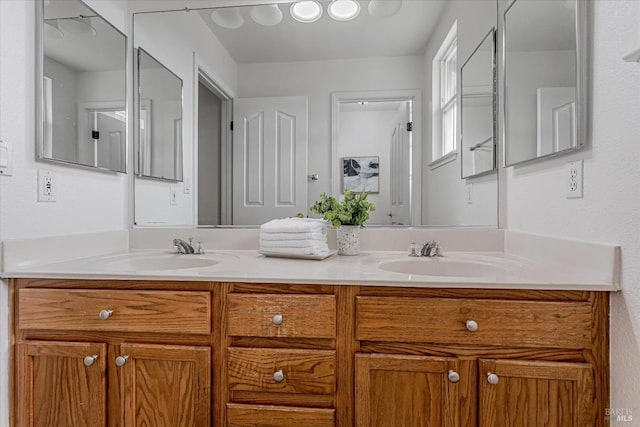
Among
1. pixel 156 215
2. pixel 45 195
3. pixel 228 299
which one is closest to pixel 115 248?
pixel 156 215

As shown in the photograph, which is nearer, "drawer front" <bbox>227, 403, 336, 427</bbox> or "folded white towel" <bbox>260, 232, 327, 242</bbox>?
"drawer front" <bbox>227, 403, 336, 427</bbox>

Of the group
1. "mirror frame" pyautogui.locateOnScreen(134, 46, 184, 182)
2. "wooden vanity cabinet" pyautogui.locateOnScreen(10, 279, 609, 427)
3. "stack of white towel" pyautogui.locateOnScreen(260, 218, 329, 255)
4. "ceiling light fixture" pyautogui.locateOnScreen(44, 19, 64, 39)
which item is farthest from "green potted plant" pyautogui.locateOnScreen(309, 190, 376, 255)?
"ceiling light fixture" pyautogui.locateOnScreen(44, 19, 64, 39)

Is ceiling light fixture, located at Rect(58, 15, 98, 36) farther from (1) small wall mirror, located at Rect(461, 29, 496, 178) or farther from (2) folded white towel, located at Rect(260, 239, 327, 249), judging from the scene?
(1) small wall mirror, located at Rect(461, 29, 496, 178)

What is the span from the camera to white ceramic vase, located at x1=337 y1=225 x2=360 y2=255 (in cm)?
146

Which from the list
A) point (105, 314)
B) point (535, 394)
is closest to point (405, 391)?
point (535, 394)

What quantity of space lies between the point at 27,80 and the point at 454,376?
5.50 ft

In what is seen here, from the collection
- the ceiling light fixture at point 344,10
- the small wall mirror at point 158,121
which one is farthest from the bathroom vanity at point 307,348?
the ceiling light fixture at point 344,10

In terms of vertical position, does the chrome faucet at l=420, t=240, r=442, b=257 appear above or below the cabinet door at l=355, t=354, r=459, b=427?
above

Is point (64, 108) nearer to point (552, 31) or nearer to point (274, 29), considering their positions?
point (274, 29)

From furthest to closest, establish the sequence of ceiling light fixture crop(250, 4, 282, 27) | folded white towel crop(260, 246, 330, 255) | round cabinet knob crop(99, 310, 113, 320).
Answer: ceiling light fixture crop(250, 4, 282, 27) → folded white towel crop(260, 246, 330, 255) → round cabinet knob crop(99, 310, 113, 320)

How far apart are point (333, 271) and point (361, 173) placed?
0.63 m

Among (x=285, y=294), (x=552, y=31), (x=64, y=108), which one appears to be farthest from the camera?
(x=64, y=108)

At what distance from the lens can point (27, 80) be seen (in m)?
1.17

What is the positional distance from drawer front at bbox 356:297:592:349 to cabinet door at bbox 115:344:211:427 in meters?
0.50
